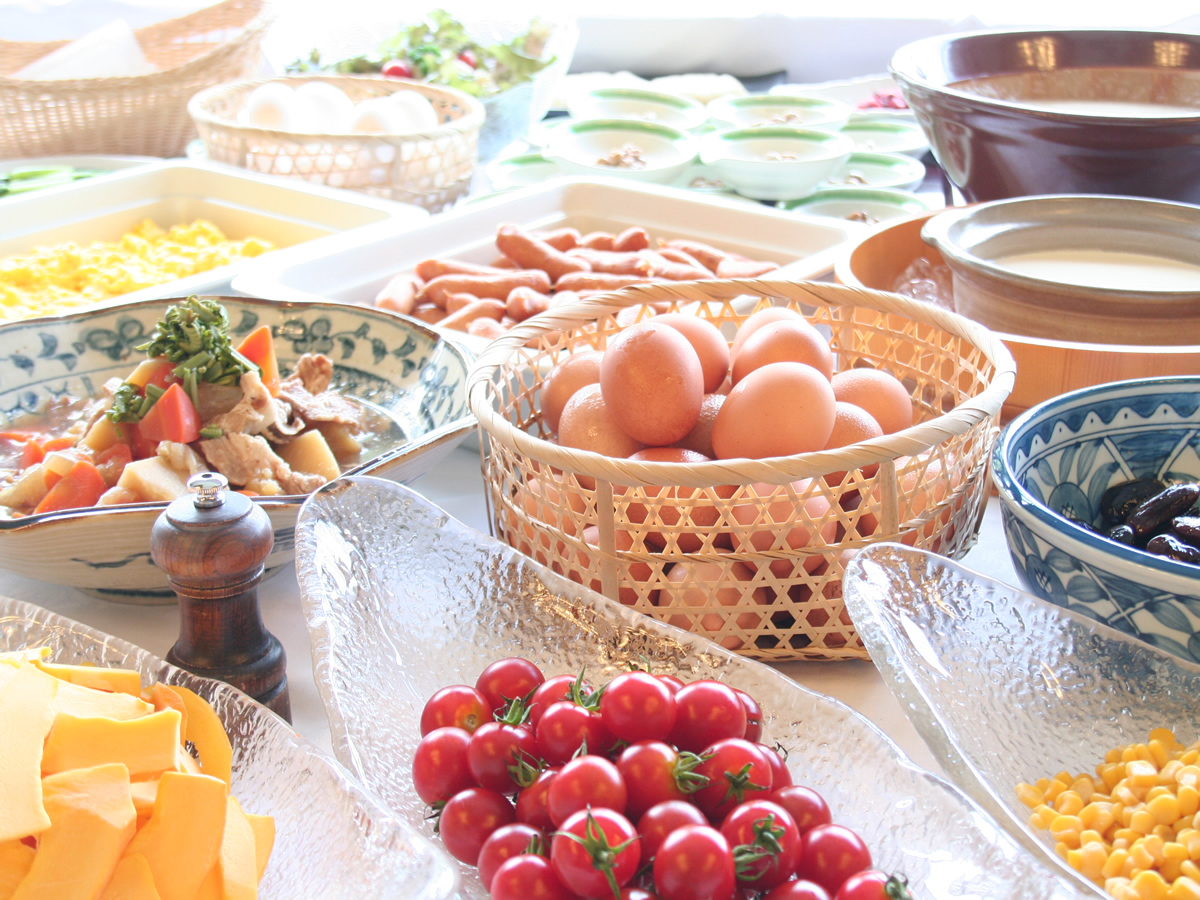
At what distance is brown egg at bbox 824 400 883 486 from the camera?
78cm

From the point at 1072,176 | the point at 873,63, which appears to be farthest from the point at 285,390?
the point at 873,63

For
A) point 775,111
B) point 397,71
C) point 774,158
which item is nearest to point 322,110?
point 397,71

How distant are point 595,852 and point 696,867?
0.15ft

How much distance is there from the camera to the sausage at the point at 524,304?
1.38 m

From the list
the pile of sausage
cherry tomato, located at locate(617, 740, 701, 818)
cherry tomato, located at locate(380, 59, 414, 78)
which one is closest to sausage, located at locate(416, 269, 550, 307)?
the pile of sausage

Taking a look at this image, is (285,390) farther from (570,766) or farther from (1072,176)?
(1072,176)

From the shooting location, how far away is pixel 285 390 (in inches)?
38.9

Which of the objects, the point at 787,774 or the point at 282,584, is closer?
the point at 787,774

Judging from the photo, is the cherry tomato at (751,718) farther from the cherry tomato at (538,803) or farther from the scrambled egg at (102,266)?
the scrambled egg at (102,266)

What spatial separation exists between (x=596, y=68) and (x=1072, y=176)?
249cm

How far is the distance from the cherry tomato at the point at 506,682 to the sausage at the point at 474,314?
75 cm

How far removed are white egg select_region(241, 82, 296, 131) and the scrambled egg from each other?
29cm

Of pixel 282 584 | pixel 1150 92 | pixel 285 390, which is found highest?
pixel 1150 92

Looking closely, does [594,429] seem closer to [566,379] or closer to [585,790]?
[566,379]
